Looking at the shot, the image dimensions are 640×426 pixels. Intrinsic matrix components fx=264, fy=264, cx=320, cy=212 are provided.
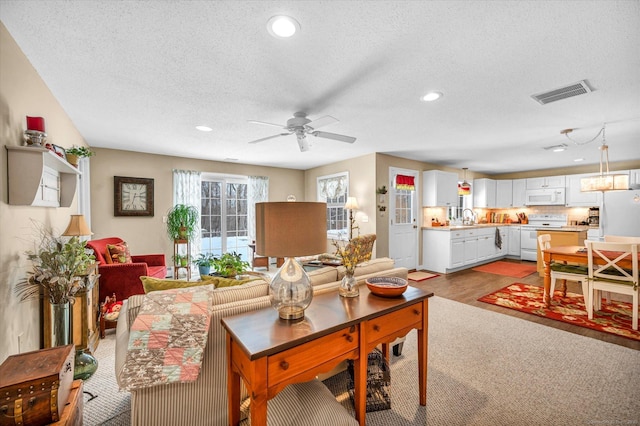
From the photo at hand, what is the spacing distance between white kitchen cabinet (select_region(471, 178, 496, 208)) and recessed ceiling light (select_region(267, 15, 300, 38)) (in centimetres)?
743

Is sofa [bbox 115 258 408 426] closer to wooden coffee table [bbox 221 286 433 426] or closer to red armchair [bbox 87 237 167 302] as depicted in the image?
wooden coffee table [bbox 221 286 433 426]

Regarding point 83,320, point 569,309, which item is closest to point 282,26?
point 83,320

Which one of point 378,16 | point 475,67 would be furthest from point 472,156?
point 378,16

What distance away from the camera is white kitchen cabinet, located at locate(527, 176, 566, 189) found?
21.9ft

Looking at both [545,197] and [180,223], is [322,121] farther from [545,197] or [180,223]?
[545,197]

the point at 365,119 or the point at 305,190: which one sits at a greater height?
the point at 365,119

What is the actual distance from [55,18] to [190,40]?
723 mm

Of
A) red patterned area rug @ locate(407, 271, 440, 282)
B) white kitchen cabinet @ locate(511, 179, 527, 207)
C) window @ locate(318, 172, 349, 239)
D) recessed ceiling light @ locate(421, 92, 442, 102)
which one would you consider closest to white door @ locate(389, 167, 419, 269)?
red patterned area rug @ locate(407, 271, 440, 282)

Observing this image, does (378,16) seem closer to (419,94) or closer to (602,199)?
(419,94)

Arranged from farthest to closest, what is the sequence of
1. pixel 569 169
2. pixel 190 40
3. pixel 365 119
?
pixel 569 169 → pixel 365 119 → pixel 190 40

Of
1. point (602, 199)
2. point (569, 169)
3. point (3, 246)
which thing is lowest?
point (3, 246)

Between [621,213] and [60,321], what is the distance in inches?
345

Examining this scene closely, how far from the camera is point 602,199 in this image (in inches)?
218

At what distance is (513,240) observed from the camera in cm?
711
